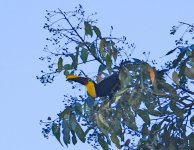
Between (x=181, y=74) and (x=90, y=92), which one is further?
(x=90, y=92)

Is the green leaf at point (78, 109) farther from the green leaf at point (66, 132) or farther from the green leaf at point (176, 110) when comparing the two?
the green leaf at point (176, 110)

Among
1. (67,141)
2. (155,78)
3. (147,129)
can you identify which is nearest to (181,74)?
(155,78)

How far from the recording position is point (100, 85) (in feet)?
12.8

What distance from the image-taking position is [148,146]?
367 centimetres

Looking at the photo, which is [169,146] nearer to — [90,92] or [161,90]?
[161,90]

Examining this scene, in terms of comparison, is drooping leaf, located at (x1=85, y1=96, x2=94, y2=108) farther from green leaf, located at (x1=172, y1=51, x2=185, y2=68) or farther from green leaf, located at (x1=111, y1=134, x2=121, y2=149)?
green leaf, located at (x1=172, y1=51, x2=185, y2=68)

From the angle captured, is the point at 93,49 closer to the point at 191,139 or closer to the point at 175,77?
the point at 175,77

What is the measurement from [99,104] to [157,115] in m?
0.35

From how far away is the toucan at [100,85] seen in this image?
3.79 m

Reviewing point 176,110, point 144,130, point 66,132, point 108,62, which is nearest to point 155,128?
point 144,130

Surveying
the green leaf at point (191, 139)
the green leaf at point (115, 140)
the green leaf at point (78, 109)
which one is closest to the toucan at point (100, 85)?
the green leaf at point (78, 109)

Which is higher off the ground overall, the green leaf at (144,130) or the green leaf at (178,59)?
the green leaf at (178,59)

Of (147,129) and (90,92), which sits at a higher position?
(90,92)

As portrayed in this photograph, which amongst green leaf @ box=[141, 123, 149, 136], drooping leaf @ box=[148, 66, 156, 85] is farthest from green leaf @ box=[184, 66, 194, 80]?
green leaf @ box=[141, 123, 149, 136]
